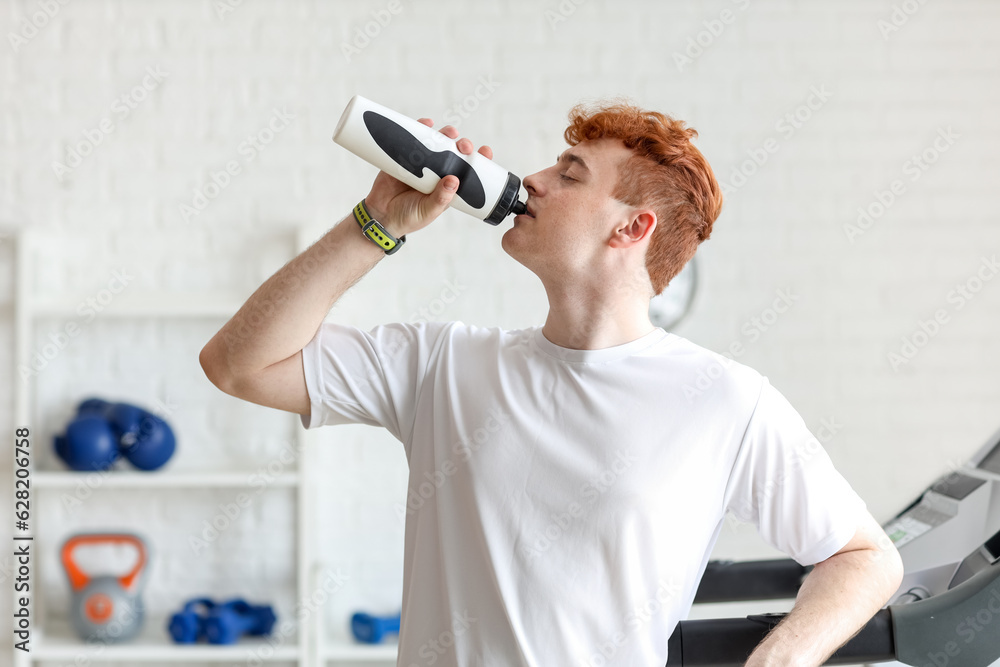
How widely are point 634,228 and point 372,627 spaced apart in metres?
1.66

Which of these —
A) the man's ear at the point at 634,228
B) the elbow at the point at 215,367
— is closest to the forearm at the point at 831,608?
the man's ear at the point at 634,228

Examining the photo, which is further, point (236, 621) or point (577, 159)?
point (236, 621)

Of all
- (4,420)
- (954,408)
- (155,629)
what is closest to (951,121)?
(954,408)

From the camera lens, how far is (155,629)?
2.49 m

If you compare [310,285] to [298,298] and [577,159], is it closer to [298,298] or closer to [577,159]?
[298,298]

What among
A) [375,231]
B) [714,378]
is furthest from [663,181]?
[375,231]

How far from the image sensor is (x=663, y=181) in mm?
1241

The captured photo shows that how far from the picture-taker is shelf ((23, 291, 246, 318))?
2355 millimetres

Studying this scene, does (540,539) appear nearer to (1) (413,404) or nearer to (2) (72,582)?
(1) (413,404)

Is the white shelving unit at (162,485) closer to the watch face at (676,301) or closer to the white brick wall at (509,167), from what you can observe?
the white brick wall at (509,167)

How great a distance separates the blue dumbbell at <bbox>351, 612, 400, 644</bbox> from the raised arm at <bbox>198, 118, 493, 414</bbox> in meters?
1.46

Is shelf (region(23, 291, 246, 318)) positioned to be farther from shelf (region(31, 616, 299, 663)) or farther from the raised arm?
the raised arm

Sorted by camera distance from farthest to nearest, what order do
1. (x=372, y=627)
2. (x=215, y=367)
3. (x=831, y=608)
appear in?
(x=372, y=627) → (x=215, y=367) → (x=831, y=608)

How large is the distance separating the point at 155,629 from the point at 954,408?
255 cm
